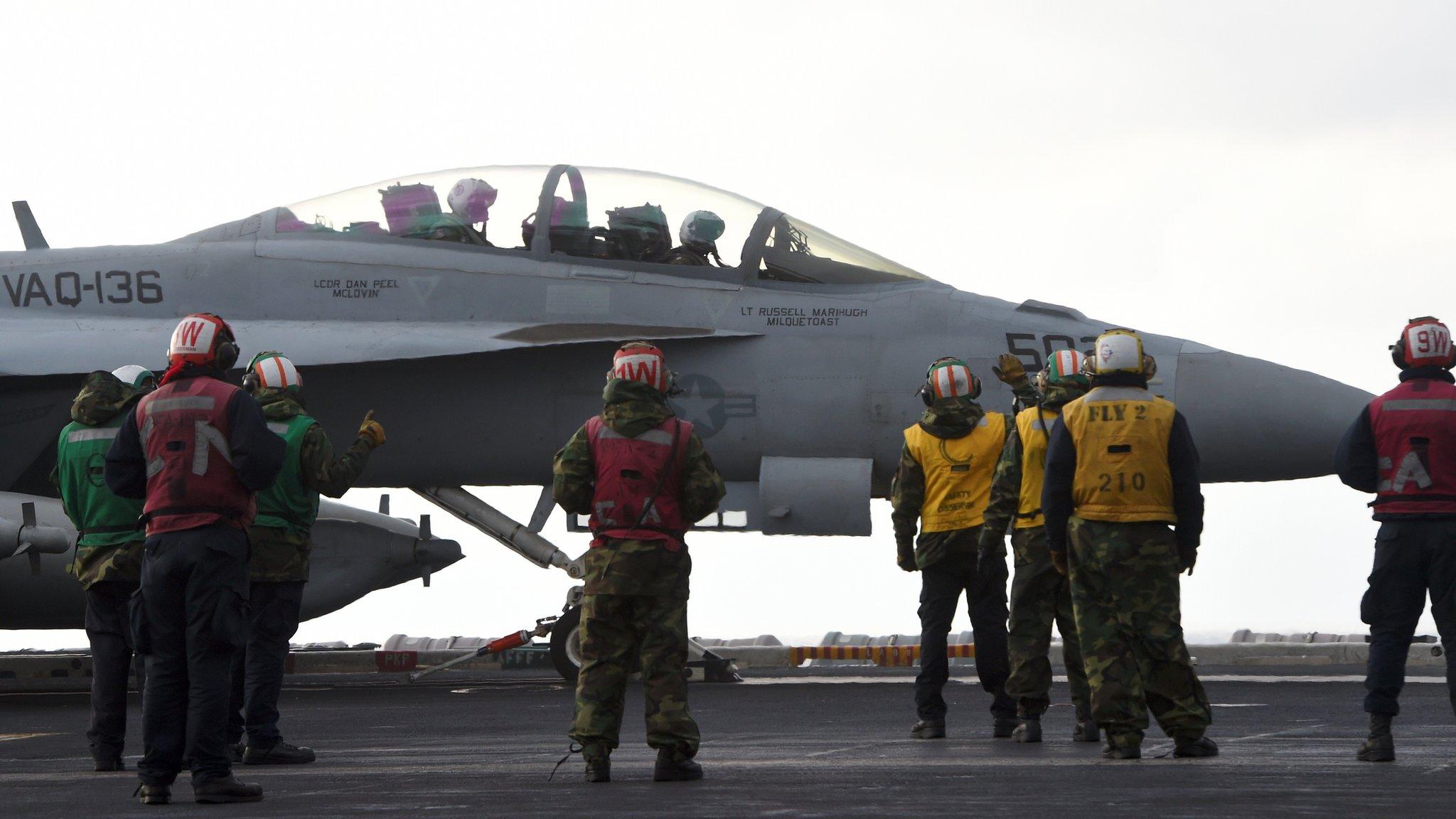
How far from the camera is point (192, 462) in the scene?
701 centimetres

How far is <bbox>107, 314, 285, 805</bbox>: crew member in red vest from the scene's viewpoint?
6.93 m

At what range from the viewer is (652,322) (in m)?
13.0

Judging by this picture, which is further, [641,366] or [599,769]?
[641,366]

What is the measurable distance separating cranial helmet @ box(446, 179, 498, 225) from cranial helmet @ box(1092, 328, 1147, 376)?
6.65 metres

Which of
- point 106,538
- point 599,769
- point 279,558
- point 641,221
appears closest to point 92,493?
point 106,538

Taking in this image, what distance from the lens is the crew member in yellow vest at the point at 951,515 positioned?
958cm

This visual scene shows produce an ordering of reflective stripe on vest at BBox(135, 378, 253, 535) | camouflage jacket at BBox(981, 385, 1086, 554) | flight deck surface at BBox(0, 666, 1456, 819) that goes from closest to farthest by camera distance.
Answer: flight deck surface at BBox(0, 666, 1456, 819) → reflective stripe on vest at BBox(135, 378, 253, 535) → camouflage jacket at BBox(981, 385, 1086, 554)

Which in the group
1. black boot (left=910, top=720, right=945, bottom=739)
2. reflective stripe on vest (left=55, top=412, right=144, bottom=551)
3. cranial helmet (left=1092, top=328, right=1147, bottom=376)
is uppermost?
cranial helmet (left=1092, top=328, right=1147, bottom=376)

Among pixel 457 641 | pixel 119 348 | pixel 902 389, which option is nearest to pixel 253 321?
pixel 119 348

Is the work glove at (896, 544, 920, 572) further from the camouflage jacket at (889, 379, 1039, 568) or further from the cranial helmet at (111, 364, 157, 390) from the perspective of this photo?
the cranial helmet at (111, 364, 157, 390)

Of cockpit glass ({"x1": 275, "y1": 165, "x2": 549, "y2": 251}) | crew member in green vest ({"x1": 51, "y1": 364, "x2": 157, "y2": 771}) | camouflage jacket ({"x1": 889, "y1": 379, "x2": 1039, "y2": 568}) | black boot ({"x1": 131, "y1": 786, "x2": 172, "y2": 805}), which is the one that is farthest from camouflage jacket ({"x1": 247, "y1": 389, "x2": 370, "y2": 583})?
cockpit glass ({"x1": 275, "y1": 165, "x2": 549, "y2": 251})

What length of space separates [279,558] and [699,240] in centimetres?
521

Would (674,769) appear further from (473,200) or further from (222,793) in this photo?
(473,200)

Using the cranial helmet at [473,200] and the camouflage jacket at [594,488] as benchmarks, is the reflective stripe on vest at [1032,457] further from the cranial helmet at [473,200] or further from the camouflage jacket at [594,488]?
the cranial helmet at [473,200]
